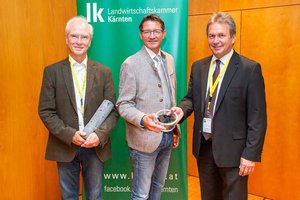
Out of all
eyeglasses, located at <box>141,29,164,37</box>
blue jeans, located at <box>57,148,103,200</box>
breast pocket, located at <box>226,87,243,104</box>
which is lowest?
blue jeans, located at <box>57,148,103,200</box>

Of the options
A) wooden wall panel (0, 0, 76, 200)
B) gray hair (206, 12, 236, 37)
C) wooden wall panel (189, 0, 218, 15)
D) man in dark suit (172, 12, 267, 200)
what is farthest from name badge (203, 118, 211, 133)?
wooden wall panel (189, 0, 218, 15)

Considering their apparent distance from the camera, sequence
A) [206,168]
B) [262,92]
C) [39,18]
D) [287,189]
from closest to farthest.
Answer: [262,92] → [206,168] → [39,18] → [287,189]

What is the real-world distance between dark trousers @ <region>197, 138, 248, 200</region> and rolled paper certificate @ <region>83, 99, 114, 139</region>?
0.68m

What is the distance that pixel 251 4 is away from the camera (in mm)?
3441

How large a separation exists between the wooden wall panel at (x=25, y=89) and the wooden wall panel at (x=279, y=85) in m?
2.09

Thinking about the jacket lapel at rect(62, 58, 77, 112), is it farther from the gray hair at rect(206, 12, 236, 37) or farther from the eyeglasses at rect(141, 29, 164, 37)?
the gray hair at rect(206, 12, 236, 37)

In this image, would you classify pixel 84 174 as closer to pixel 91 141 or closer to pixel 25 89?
pixel 91 141

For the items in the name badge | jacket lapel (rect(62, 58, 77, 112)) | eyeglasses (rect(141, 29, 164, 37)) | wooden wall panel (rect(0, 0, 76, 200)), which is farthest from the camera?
wooden wall panel (rect(0, 0, 76, 200))

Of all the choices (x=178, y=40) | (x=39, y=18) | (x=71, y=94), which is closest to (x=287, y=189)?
(x=178, y=40)

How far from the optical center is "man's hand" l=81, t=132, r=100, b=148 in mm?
2068

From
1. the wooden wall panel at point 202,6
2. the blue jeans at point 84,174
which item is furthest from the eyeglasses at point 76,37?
the wooden wall panel at point 202,6

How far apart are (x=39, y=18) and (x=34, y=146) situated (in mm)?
1153

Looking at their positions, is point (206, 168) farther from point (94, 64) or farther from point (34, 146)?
point (34, 146)

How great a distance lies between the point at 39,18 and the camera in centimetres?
283
